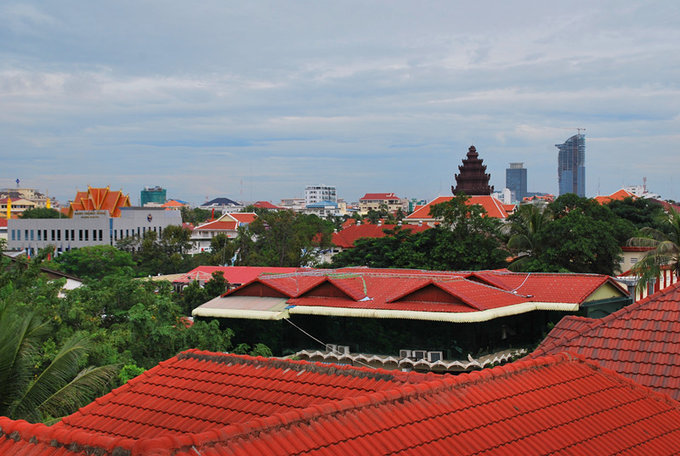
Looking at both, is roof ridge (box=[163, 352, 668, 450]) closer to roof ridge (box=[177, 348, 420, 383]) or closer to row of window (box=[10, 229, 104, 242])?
roof ridge (box=[177, 348, 420, 383])

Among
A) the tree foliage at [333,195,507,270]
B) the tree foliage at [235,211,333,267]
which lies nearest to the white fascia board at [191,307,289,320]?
the tree foliage at [333,195,507,270]

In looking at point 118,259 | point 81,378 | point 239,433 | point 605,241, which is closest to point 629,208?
point 605,241

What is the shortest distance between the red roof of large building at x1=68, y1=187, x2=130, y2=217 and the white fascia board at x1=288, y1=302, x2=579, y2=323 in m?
53.9

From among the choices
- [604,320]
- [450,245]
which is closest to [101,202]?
[450,245]

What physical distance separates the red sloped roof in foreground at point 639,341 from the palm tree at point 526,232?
21.7 metres

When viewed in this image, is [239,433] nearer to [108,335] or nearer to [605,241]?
[108,335]

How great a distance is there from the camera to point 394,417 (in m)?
6.46

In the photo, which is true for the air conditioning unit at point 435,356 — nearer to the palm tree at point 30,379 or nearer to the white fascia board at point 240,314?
the white fascia board at point 240,314

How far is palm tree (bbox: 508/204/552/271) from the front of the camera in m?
33.5

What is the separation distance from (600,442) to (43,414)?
7.66m

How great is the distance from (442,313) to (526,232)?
17580mm

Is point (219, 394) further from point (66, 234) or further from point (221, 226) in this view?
point (221, 226)

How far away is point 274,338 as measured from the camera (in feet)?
66.9

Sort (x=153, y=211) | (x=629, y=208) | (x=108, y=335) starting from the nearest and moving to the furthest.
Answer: (x=108, y=335) → (x=629, y=208) → (x=153, y=211)
